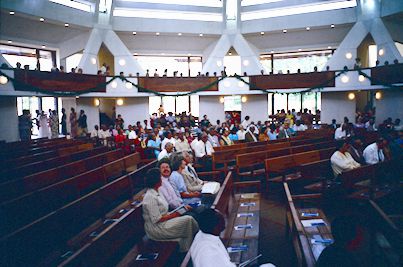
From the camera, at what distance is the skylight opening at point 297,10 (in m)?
20.5

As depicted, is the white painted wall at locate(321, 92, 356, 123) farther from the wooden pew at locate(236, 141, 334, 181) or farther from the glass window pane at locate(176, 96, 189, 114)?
the wooden pew at locate(236, 141, 334, 181)

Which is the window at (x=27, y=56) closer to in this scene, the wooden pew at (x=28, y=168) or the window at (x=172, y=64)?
the window at (x=172, y=64)

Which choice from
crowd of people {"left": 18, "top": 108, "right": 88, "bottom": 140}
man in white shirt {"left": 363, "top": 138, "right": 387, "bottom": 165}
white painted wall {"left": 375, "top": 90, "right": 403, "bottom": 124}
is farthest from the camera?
white painted wall {"left": 375, "top": 90, "right": 403, "bottom": 124}

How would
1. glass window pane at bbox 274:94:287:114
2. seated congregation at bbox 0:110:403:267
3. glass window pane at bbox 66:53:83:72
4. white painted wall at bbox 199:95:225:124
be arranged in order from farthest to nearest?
glass window pane at bbox 274:94:287:114 → white painted wall at bbox 199:95:225:124 → glass window pane at bbox 66:53:83:72 → seated congregation at bbox 0:110:403:267

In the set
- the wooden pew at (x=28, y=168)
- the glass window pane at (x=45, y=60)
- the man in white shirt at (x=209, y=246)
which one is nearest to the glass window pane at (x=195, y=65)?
the glass window pane at (x=45, y=60)

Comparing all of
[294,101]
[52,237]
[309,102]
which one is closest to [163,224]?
[52,237]

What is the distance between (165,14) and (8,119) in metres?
11.2

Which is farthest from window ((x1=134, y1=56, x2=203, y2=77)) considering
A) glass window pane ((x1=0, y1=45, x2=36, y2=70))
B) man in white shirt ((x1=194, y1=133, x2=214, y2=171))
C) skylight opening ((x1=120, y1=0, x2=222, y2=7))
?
man in white shirt ((x1=194, y1=133, x2=214, y2=171))

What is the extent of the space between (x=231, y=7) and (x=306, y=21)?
15.8 feet

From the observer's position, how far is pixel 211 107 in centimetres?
2264

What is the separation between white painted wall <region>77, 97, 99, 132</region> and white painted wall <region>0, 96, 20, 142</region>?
3837mm

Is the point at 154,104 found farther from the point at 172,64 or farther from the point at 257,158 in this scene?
the point at 257,158

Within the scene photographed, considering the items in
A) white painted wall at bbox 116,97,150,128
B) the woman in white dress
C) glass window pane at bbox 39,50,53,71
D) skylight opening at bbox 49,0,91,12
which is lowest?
the woman in white dress

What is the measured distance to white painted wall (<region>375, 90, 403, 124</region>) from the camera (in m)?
18.4
